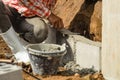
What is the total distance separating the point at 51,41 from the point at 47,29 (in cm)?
21

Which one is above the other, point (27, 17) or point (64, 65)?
point (27, 17)

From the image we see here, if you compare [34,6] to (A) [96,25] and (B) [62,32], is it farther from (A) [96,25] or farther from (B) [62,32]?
(A) [96,25]

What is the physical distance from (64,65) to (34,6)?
100cm

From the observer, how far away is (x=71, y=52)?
5.37 m
